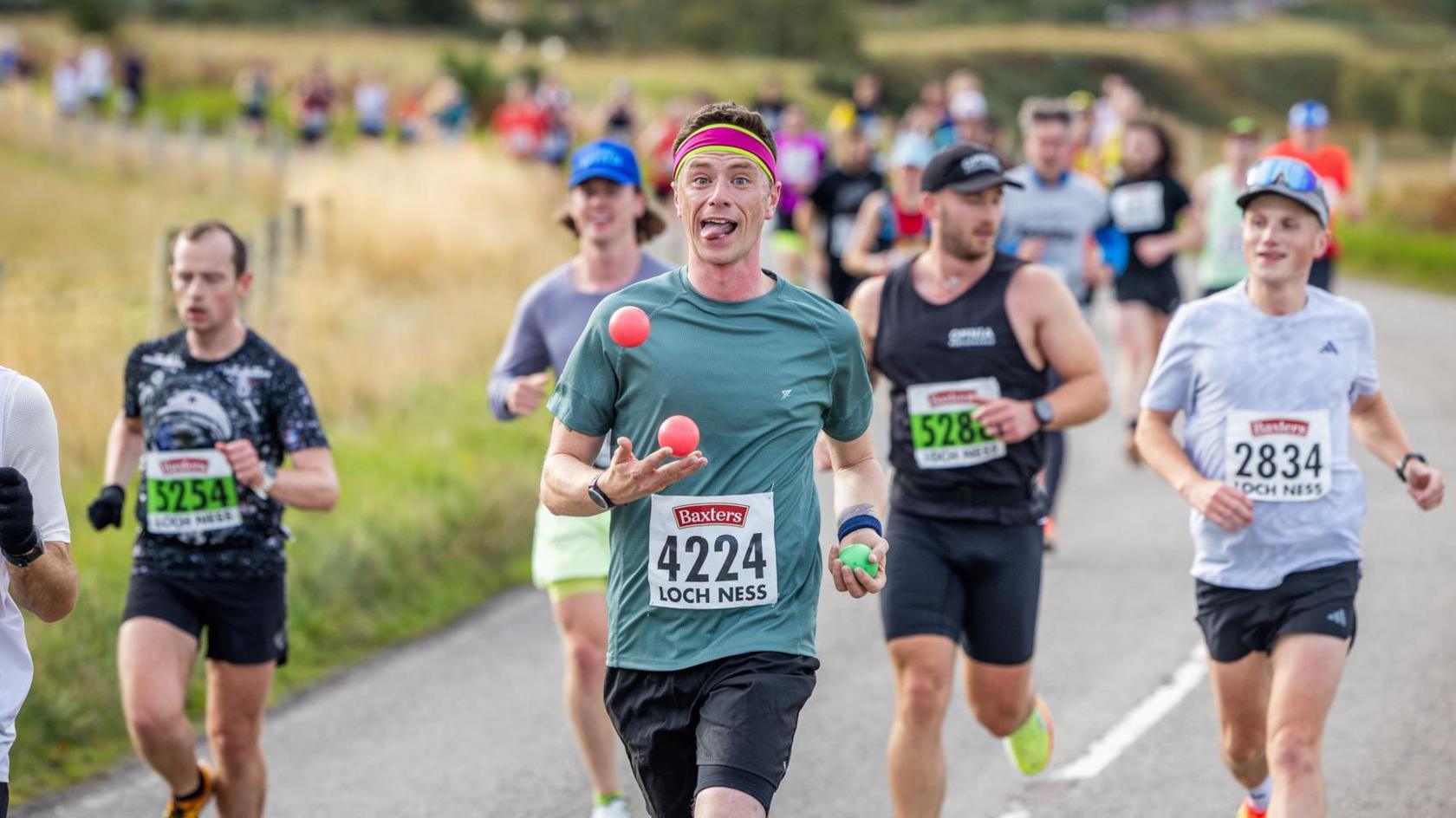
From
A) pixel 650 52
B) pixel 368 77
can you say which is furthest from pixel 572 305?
pixel 650 52

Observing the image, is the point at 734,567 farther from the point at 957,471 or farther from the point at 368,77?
the point at 368,77

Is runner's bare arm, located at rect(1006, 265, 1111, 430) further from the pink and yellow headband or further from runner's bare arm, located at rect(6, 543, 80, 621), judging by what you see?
runner's bare arm, located at rect(6, 543, 80, 621)

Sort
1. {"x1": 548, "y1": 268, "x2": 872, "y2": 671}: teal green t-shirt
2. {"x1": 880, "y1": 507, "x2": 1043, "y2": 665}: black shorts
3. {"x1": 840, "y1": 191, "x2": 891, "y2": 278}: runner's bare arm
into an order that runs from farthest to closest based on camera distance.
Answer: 1. {"x1": 840, "y1": 191, "x2": 891, "y2": 278}: runner's bare arm
2. {"x1": 880, "y1": 507, "x2": 1043, "y2": 665}: black shorts
3. {"x1": 548, "y1": 268, "x2": 872, "y2": 671}: teal green t-shirt

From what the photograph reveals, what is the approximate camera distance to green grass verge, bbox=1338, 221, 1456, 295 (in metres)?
27.3

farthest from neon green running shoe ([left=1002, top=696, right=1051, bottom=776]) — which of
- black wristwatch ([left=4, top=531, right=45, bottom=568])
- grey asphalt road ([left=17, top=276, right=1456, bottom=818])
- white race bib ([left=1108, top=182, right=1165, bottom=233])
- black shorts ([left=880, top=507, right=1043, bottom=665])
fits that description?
white race bib ([left=1108, top=182, right=1165, bottom=233])

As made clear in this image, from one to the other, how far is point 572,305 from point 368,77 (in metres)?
40.6

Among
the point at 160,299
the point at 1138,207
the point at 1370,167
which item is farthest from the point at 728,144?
the point at 1370,167

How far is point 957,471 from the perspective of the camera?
Result: 6.32 meters

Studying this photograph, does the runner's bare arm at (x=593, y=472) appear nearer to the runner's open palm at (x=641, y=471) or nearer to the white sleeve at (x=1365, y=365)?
the runner's open palm at (x=641, y=471)

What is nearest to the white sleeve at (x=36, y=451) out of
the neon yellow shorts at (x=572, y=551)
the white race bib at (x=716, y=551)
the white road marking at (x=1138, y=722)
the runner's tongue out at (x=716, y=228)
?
the white race bib at (x=716, y=551)

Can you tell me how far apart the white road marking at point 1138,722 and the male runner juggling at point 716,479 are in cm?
285

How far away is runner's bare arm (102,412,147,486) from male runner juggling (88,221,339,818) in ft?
0.47

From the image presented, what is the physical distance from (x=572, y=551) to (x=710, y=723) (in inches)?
85.4

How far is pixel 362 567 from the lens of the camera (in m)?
10.1
